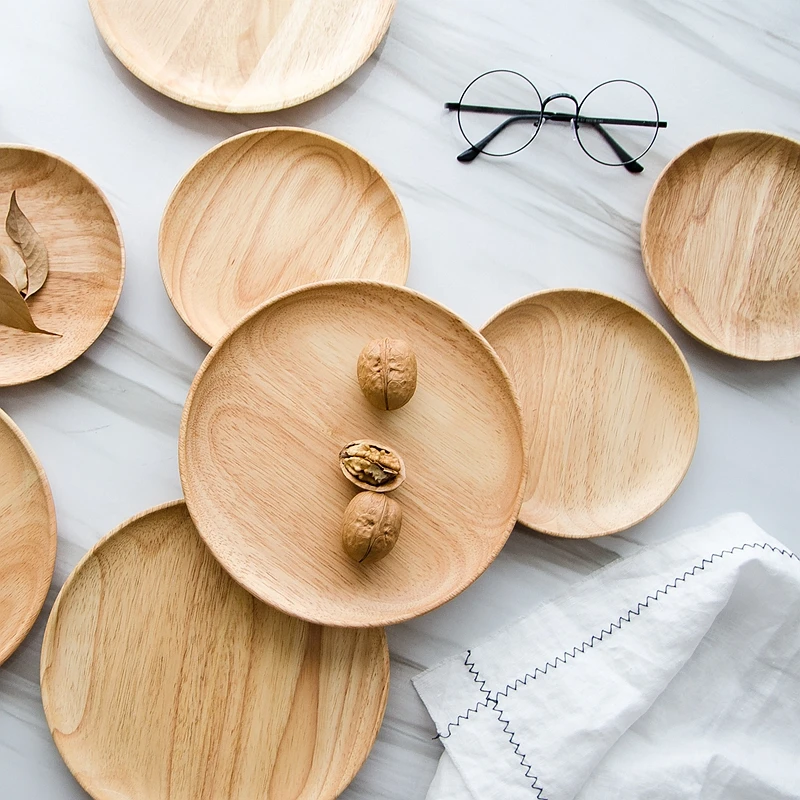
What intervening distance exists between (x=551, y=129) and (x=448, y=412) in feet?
1.67

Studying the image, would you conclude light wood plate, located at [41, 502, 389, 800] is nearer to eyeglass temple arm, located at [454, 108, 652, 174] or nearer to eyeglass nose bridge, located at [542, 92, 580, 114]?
eyeglass temple arm, located at [454, 108, 652, 174]

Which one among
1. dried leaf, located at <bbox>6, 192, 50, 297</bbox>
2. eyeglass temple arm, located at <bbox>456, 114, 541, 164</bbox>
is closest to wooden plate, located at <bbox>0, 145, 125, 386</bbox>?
dried leaf, located at <bbox>6, 192, 50, 297</bbox>

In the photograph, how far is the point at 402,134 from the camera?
1171 mm

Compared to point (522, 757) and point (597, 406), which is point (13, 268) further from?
point (522, 757)

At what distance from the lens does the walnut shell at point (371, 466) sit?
0.95 meters

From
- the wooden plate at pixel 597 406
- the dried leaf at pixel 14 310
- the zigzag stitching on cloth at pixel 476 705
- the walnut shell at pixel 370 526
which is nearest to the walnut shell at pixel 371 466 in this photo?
the walnut shell at pixel 370 526

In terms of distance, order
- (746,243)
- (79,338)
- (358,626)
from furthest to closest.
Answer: (746,243) → (79,338) → (358,626)

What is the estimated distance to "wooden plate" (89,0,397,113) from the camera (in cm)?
112

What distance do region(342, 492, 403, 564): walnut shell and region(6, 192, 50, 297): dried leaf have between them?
0.55m

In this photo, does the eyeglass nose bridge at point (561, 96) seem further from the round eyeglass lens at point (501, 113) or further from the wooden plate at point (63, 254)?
the wooden plate at point (63, 254)

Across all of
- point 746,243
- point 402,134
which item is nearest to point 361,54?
A: point 402,134

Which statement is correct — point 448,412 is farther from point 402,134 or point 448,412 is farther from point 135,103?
point 135,103

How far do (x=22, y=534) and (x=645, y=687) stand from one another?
90cm

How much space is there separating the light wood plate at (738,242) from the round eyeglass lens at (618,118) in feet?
0.28
